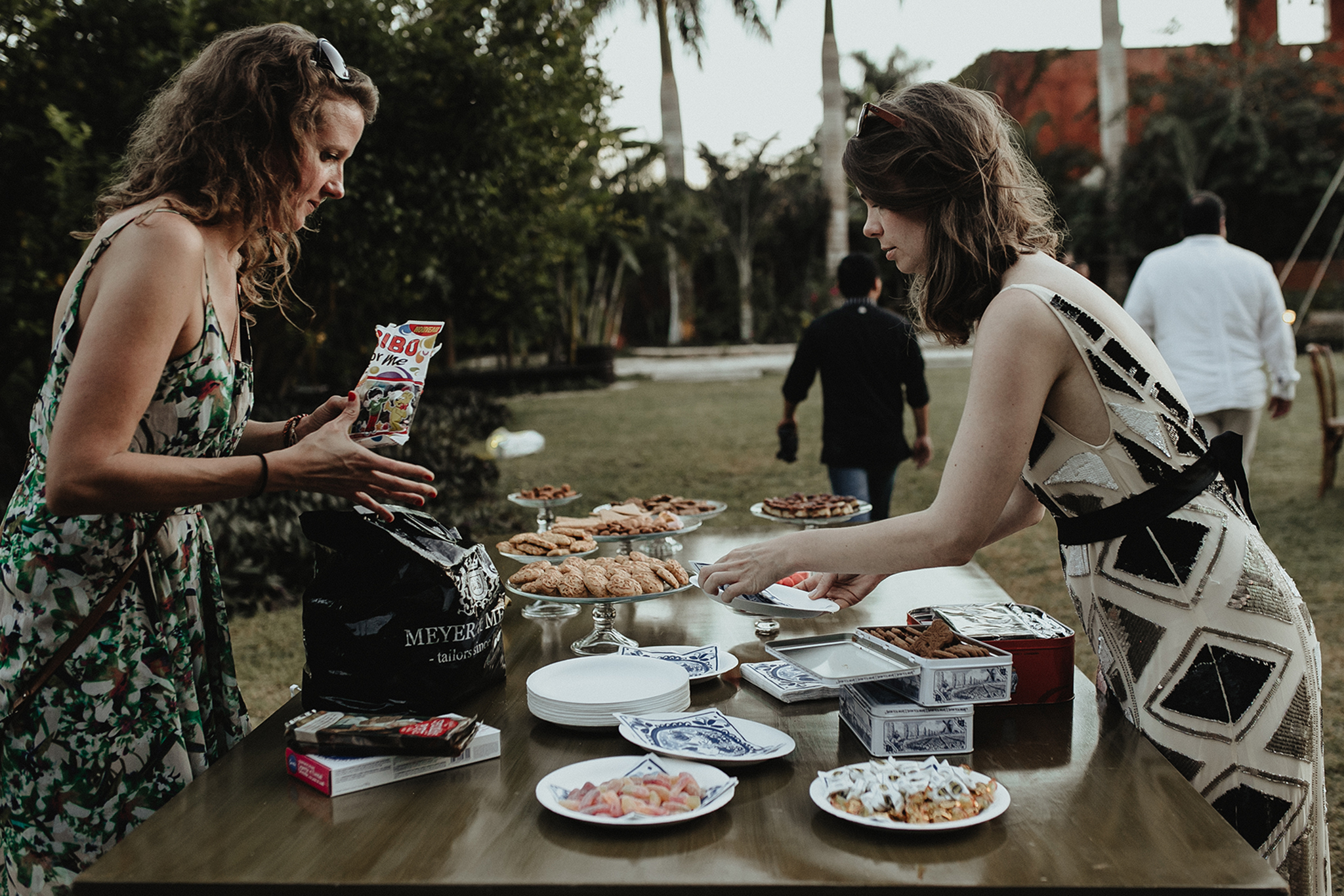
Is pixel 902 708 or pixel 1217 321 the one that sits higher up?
pixel 1217 321

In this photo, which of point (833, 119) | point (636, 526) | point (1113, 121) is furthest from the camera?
point (1113, 121)

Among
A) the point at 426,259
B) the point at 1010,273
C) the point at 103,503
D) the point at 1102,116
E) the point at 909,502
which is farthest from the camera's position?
the point at 1102,116

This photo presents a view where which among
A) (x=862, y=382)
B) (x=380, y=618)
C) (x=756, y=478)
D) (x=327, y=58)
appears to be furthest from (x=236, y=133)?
(x=756, y=478)

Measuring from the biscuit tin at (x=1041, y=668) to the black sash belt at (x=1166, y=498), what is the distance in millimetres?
224

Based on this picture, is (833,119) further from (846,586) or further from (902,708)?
(902,708)

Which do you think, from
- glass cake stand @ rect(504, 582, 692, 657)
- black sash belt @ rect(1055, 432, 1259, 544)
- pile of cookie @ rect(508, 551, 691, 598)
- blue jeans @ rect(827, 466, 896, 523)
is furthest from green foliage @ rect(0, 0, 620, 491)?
black sash belt @ rect(1055, 432, 1259, 544)

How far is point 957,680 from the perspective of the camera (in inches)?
67.3

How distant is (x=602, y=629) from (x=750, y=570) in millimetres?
732

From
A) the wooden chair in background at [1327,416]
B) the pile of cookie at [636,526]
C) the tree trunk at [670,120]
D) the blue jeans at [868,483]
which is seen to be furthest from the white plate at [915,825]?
the tree trunk at [670,120]

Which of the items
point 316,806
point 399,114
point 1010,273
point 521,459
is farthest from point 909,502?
point 316,806

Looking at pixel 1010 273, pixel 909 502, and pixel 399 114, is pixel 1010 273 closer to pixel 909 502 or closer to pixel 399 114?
pixel 909 502

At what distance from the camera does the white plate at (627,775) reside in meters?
1.47

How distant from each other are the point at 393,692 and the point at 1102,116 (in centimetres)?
2578

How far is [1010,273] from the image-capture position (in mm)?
1867
